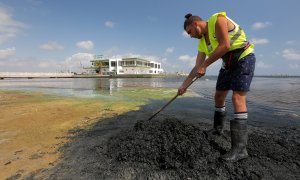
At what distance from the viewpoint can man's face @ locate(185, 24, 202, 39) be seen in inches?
128

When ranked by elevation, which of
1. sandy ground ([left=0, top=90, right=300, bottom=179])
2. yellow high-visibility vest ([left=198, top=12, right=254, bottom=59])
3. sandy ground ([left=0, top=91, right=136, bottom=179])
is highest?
yellow high-visibility vest ([left=198, top=12, right=254, bottom=59])

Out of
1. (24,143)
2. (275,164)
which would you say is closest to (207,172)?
(275,164)

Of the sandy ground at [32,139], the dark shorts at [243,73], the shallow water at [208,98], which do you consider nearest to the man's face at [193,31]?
the dark shorts at [243,73]

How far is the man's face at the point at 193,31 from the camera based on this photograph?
10.6 ft

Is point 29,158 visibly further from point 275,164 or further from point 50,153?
point 275,164

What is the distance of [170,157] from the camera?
2.93 meters

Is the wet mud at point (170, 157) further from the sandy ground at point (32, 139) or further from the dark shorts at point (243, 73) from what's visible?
the dark shorts at point (243, 73)

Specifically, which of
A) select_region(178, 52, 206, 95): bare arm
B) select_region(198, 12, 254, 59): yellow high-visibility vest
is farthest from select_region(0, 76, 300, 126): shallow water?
select_region(198, 12, 254, 59): yellow high-visibility vest

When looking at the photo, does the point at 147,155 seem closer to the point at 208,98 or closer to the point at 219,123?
the point at 219,123

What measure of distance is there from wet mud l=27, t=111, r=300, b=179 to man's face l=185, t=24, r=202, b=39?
1.59m

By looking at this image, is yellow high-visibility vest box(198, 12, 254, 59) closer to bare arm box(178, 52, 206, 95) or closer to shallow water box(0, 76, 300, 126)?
bare arm box(178, 52, 206, 95)

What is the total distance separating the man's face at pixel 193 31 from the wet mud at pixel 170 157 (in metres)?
1.59

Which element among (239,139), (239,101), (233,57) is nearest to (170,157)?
(239,139)

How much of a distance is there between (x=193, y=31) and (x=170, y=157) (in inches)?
77.9
